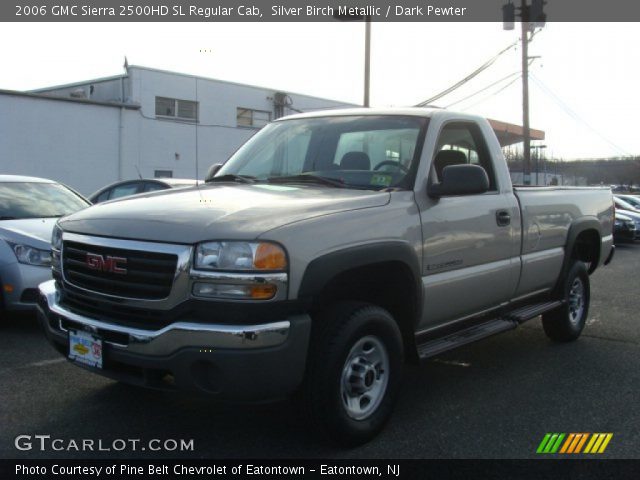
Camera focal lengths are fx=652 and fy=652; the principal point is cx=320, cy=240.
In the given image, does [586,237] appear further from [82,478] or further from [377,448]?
[82,478]

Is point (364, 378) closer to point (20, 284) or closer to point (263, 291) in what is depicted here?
point (263, 291)

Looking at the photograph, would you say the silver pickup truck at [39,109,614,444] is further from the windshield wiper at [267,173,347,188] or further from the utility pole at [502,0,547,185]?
the utility pole at [502,0,547,185]

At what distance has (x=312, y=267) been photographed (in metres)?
3.27

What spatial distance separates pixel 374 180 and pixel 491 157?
A: 1.36m

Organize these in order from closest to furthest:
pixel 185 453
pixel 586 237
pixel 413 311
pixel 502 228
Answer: pixel 185 453, pixel 413 311, pixel 502 228, pixel 586 237

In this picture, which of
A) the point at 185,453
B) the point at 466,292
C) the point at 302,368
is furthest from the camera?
the point at 466,292

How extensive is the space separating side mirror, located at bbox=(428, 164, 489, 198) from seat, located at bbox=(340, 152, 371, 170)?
1.63 ft

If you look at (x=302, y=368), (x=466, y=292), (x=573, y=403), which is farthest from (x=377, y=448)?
(x=573, y=403)

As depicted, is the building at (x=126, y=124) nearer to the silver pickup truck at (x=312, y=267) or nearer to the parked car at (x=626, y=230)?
the parked car at (x=626, y=230)

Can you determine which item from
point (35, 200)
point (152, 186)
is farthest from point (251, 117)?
point (35, 200)

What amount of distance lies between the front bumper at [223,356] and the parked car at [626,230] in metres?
16.2

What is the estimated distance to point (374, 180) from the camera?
4273mm

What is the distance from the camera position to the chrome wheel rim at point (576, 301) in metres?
6.29

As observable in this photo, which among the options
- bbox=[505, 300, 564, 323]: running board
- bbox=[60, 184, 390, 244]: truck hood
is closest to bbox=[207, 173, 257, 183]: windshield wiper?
bbox=[60, 184, 390, 244]: truck hood
